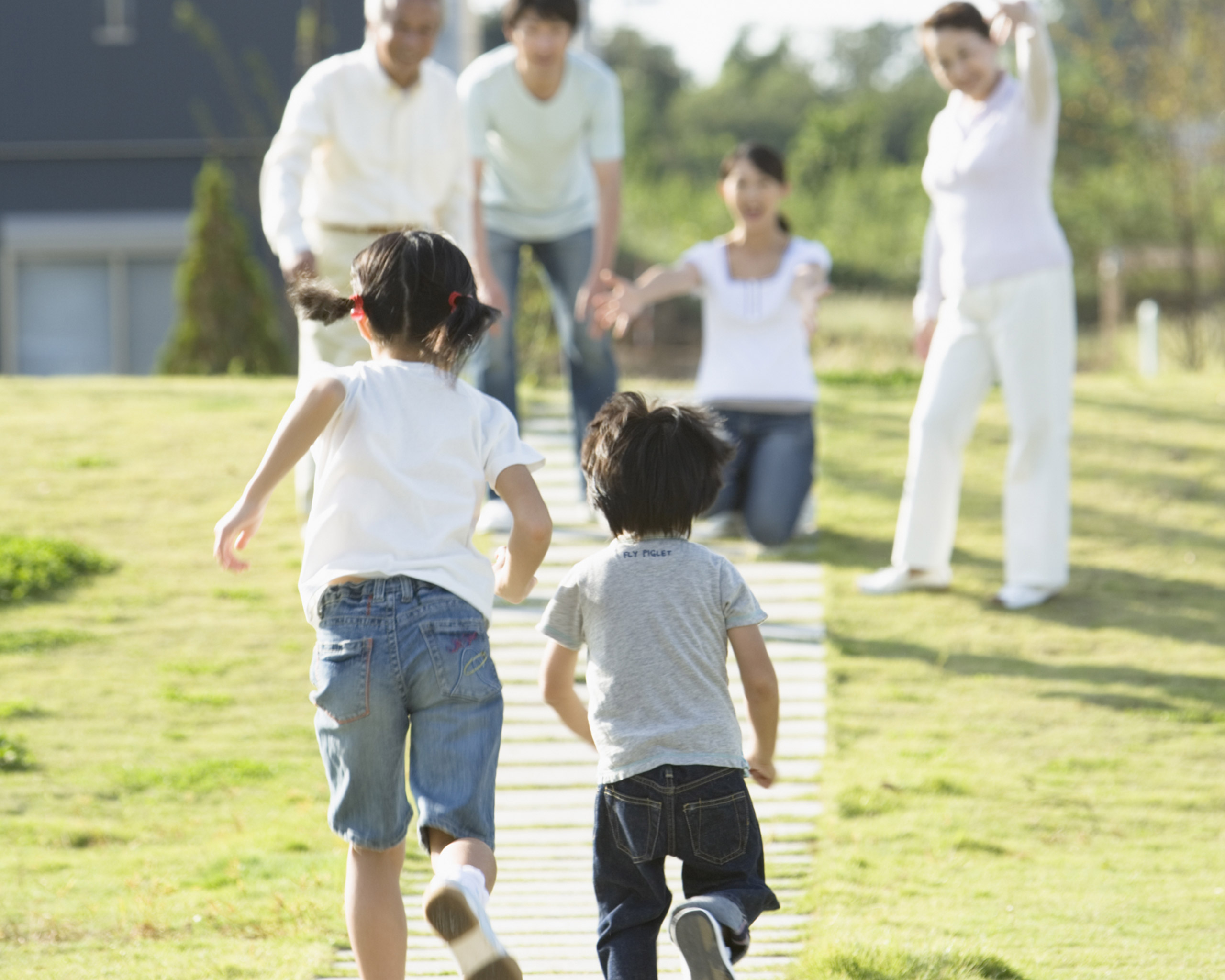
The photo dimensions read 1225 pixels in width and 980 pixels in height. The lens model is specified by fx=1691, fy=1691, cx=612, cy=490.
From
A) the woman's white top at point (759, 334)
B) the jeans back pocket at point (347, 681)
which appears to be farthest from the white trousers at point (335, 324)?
the jeans back pocket at point (347, 681)

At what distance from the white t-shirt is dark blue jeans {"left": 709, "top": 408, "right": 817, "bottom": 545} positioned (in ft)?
3.52

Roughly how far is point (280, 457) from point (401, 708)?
0.47 metres

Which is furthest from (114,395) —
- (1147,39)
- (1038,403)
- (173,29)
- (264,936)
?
(173,29)

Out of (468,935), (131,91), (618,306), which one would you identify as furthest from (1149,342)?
(131,91)

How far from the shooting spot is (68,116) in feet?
66.8

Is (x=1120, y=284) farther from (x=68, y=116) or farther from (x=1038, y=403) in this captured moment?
(x=1038, y=403)

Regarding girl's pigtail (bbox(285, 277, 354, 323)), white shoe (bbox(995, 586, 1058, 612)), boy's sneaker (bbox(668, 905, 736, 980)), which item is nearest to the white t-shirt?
white shoe (bbox(995, 586, 1058, 612))

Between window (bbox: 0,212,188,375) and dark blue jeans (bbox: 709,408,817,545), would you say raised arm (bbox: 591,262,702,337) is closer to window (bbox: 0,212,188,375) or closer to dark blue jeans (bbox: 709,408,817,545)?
dark blue jeans (bbox: 709,408,817,545)

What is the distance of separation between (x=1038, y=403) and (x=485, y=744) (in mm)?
3757

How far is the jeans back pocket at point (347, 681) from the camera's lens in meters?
2.81

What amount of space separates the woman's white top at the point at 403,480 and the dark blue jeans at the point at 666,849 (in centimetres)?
43

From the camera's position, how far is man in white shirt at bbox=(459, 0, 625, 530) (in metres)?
6.62

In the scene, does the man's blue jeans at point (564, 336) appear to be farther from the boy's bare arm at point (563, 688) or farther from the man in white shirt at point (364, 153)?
the boy's bare arm at point (563, 688)

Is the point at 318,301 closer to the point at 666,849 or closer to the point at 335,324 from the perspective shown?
the point at 666,849
